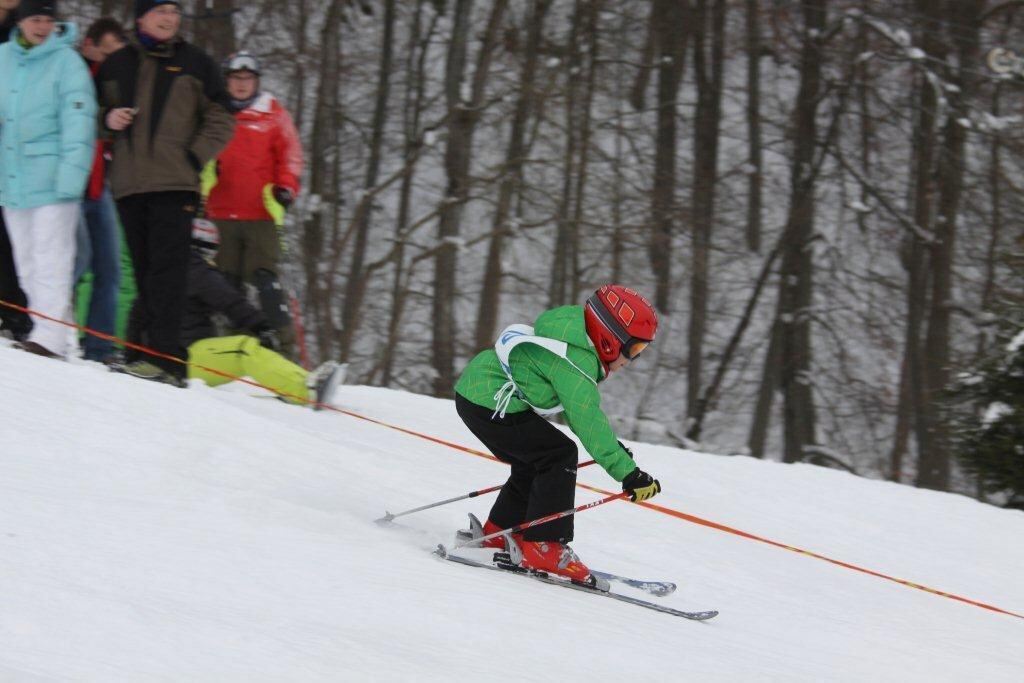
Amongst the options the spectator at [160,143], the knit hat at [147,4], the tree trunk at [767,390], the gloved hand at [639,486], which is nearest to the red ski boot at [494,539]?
the gloved hand at [639,486]

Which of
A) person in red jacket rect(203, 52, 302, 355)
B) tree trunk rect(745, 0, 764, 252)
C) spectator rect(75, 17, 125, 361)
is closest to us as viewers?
spectator rect(75, 17, 125, 361)

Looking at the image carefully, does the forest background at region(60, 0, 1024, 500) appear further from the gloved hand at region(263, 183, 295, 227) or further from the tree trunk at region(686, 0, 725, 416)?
the gloved hand at region(263, 183, 295, 227)

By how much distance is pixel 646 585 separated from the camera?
4617mm

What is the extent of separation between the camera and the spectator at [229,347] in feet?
22.2

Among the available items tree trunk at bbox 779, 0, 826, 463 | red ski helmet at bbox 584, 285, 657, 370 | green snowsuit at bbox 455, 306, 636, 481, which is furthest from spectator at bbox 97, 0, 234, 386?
tree trunk at bbox 779, 0, 826, 463

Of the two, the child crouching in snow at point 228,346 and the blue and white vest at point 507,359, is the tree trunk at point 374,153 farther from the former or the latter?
the blue and white vest at point 507,359

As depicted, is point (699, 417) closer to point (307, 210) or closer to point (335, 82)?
point (307, 210)

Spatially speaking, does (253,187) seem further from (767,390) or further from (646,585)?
(767,390)

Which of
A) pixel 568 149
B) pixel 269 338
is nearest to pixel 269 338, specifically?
pixel 269 338

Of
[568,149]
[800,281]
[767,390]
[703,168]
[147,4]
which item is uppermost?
[703,168]

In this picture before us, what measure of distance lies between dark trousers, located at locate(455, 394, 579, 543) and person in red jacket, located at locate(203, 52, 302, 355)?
9.90 feet

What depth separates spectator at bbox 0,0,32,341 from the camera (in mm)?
6586

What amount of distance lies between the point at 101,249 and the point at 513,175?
28.0ft

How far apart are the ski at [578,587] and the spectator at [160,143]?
2.11 meters
